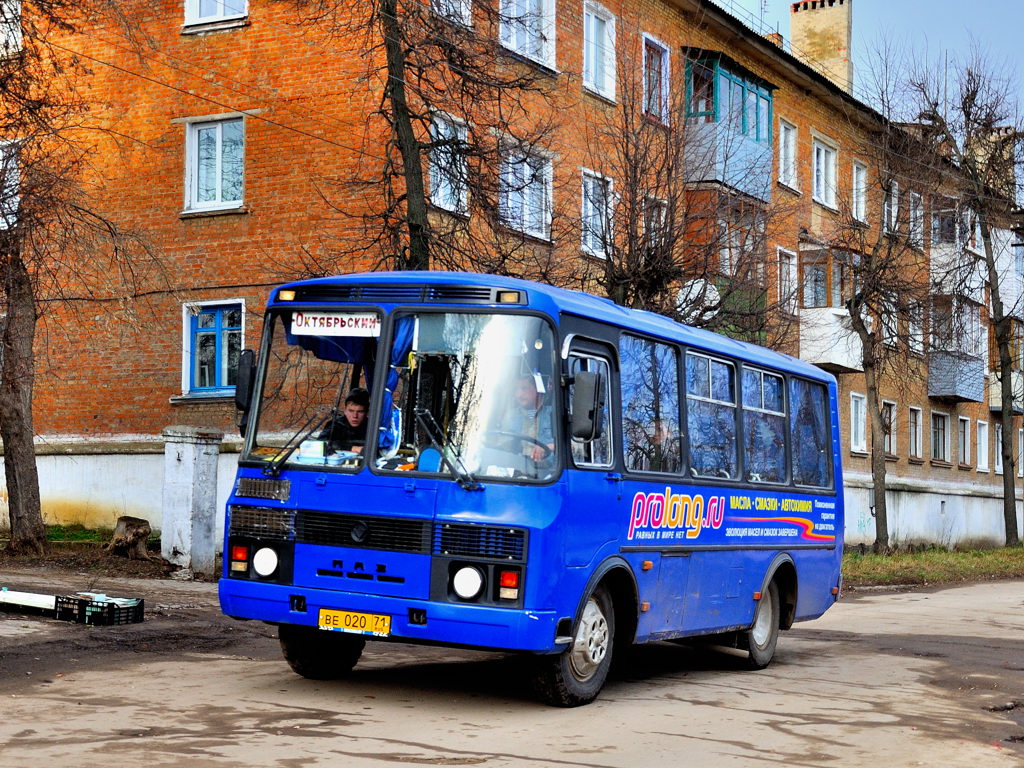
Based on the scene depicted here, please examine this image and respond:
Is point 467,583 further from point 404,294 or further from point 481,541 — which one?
point 404,294

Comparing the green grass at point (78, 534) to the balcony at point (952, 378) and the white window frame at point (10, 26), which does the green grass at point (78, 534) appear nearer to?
the white window frame at point (10, 26)

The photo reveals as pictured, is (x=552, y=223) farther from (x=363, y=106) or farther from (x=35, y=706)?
(x=35, y=706)

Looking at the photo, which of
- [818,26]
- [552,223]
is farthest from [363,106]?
[818,26]

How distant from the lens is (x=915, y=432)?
4409cm

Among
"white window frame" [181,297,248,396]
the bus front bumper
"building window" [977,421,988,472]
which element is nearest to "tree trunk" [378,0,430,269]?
"white window frame" [181,297,248,396]

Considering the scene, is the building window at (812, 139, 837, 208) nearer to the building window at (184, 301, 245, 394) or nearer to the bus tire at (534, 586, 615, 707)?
the building window at (184, 301, 245, 394)

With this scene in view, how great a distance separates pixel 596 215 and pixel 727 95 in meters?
10.3

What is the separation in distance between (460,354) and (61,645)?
4471 millimetres

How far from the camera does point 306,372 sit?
10.0m

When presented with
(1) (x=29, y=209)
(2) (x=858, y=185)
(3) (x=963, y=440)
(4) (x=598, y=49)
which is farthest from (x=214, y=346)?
(3) (x=963, y=440)

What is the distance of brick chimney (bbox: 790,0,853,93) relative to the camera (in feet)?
149

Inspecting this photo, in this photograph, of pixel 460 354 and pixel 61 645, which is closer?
pixel 460 354

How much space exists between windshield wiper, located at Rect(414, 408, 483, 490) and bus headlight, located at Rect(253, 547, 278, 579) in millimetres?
1276

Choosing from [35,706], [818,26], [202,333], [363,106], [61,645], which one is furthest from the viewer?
[818,26]
